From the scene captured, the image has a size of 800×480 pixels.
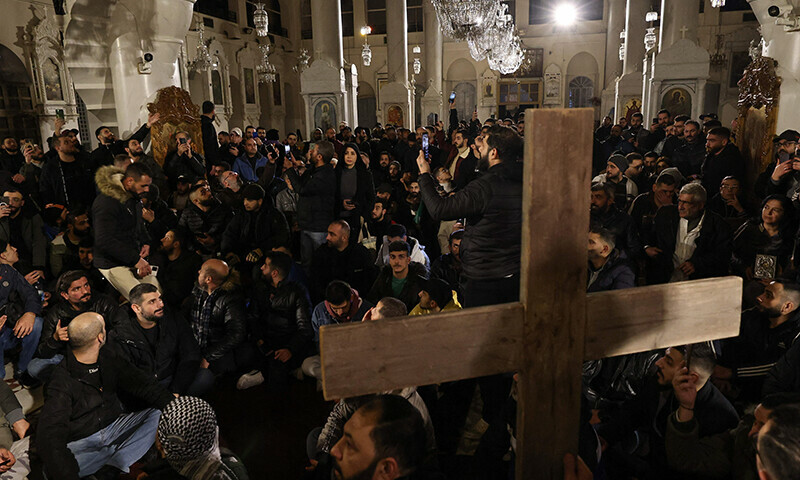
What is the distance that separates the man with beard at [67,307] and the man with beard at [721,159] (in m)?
6.03

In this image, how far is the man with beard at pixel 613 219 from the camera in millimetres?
4598

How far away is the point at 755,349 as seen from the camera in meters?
3.32

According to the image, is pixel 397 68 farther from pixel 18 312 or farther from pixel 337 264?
pixel 18 312

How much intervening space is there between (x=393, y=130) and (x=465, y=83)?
62.9 ft

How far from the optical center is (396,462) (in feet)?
5.64

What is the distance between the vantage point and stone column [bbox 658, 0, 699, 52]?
44.5 feet

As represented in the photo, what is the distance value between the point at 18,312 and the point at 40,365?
535 millimetres

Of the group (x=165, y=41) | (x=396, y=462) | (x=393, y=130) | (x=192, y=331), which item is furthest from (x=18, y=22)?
(x=396, y=462)

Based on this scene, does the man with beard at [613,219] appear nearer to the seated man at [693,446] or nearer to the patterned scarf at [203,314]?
the seated man at [693,446]

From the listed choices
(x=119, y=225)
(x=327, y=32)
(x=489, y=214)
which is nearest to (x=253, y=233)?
(x=119, y=225)

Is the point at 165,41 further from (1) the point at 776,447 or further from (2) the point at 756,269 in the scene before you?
(1) the point at 776,447

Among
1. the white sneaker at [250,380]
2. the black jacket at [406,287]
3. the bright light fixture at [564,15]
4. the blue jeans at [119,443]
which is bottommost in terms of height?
the white sneaker at [250,380]

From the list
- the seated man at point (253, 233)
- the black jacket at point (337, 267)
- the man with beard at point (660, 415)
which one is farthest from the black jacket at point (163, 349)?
the man with beard at point (660, 415)

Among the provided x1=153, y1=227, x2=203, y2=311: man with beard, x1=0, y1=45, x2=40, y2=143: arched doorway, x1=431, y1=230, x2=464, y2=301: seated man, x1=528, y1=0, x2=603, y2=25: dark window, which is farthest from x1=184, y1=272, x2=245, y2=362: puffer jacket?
x1=528, y1=0, x2=603, y2=25: dark window
